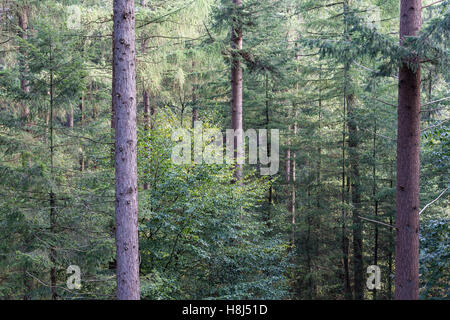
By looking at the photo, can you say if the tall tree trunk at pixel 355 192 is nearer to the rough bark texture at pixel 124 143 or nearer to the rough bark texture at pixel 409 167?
the rough bark texture at pixel 409 167

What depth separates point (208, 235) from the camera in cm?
790

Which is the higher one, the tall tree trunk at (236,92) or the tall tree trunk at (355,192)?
the tall tree trunk at (236,92)

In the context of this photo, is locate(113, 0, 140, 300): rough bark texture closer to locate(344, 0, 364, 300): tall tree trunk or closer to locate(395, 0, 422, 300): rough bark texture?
locate(395, 0, 422, 300): rough bark texture

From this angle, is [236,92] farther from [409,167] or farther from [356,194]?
[409,167]

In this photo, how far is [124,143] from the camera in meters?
4.61

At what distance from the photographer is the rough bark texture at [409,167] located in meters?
4.68

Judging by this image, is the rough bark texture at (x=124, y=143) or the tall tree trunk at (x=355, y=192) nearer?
the rough bark texture at (x=124, y=143)

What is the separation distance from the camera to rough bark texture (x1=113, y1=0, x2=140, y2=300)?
460 centimetres

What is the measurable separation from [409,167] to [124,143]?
13.1 ft

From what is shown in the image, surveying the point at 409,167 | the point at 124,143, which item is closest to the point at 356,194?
the point at 409,167

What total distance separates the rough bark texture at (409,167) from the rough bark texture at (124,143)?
3.78m

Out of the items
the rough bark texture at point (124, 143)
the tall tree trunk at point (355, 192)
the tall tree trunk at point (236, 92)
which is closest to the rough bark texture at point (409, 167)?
the rough bark texture at point (124, 143)
